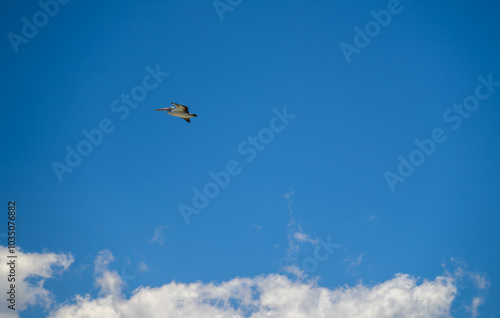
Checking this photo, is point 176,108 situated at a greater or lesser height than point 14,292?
greater

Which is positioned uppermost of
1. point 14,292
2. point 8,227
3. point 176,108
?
point 176,108

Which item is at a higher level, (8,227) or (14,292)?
(8,227)

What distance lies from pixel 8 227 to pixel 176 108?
26.4m

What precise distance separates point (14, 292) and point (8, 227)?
31.5 ft

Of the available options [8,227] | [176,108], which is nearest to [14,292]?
[8,227]

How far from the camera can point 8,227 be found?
48.4 meters

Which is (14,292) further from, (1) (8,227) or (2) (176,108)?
(2) (176,108)

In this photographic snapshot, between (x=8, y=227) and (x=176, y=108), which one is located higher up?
(x=176, y=108)

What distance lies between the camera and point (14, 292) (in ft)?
168

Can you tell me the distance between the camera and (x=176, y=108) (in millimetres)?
46031

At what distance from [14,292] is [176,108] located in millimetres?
33330

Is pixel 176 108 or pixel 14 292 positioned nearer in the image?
pixel 176 108
